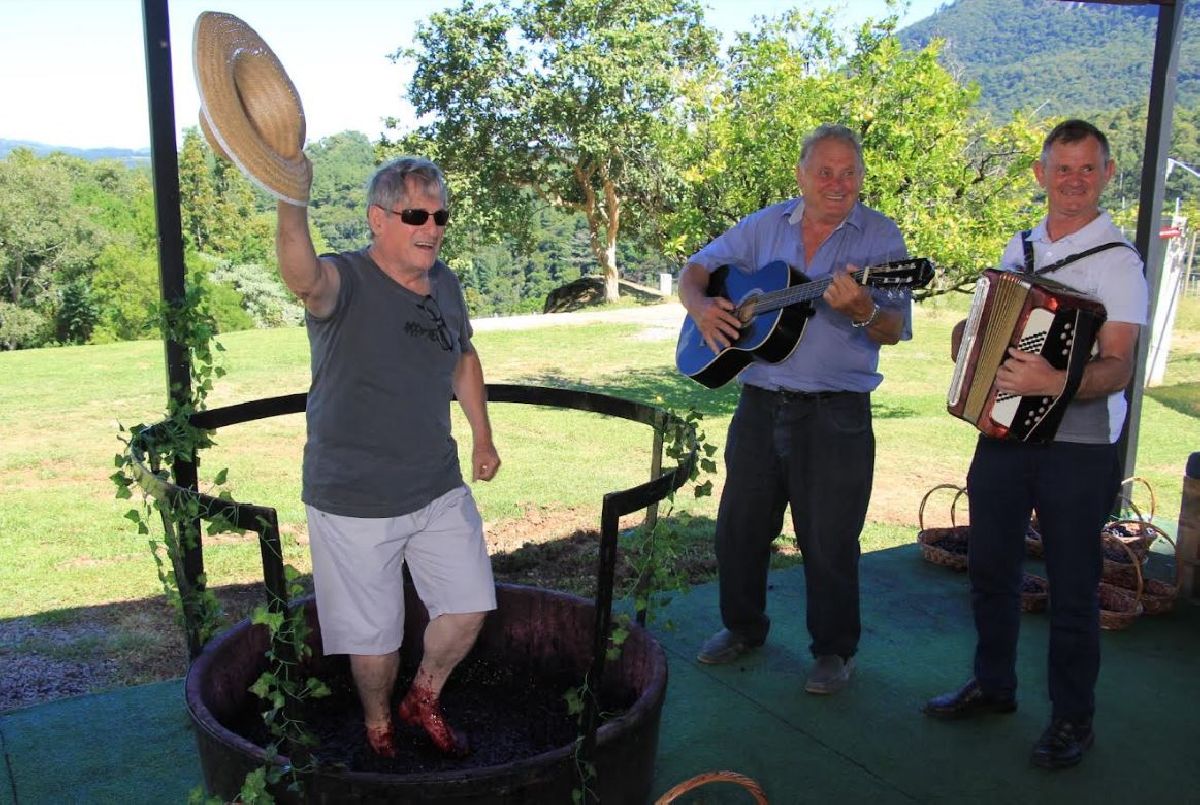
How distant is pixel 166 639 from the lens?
4.70 m

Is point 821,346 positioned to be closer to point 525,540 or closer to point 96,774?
point 96,774

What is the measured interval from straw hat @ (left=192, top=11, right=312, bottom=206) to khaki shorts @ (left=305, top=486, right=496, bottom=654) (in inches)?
36.0

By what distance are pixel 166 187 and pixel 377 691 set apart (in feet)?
5.48

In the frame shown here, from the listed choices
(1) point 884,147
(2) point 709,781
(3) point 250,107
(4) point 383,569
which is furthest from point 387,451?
(1) point 884,147

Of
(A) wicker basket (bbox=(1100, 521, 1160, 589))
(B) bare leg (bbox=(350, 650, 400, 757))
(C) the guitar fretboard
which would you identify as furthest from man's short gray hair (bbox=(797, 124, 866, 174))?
(A) wicker basket (bbox=(1100, 521, 1160, 589))

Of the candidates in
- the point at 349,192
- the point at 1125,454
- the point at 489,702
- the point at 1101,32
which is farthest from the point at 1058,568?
the point at 1101,32

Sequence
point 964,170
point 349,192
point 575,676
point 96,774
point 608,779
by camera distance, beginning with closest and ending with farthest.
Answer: point 608,779
point 96,774
point 575,676
point 964,170
point 349,192

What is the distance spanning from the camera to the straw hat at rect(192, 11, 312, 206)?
76.0 inches

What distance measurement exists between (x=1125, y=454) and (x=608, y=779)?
4.38m

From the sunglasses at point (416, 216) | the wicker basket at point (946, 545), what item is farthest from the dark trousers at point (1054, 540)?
the sunglasses at point (416, 216)

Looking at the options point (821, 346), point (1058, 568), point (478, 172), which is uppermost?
point (478, 172)

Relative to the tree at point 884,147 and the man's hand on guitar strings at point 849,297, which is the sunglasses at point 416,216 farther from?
the tree at point 884,147

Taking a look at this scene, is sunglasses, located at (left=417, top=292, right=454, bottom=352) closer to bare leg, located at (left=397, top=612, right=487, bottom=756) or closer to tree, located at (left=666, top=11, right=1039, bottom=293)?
bare leg, located at (left=397, top=612, right=487, bottom=756)

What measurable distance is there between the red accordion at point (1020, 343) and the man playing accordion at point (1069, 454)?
0.04m
